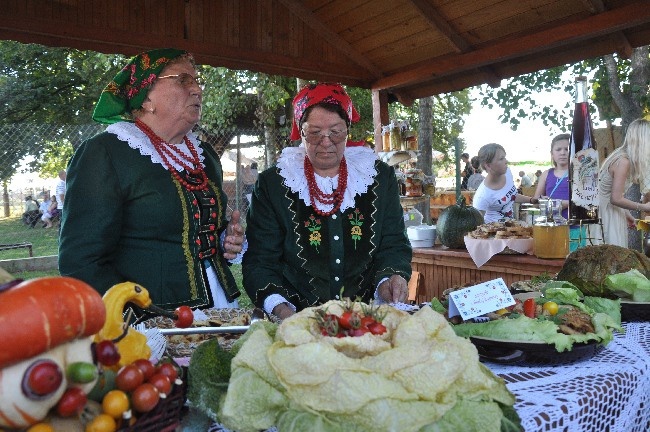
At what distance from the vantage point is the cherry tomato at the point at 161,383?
0.90 m

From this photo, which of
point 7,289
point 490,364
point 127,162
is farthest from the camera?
point 127,162

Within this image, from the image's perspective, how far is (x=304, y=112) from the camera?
229 cm

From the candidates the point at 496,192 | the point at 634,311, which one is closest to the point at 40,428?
the point at 634,311

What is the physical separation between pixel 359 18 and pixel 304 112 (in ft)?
9.71

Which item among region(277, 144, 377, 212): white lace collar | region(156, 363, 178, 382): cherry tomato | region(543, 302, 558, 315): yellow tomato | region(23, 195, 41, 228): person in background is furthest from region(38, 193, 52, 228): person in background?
region(156, 363, 178, 382): cherry tomato

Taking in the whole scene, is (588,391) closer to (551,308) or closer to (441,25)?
(551,308)

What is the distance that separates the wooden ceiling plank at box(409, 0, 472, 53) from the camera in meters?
4.46

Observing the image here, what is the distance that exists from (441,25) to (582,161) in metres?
2.08

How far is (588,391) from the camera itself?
4.18 feet

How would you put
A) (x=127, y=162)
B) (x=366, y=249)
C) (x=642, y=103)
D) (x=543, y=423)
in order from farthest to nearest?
(x=642, y=103) → (x=366, y=249) → (x=127, y=162) → (x=543, y=423)

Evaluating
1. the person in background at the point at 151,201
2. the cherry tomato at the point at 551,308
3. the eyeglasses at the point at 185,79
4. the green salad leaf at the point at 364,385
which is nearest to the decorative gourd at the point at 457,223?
the person in background at the point at 151,201

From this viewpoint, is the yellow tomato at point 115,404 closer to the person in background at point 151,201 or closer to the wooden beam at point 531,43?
the person in background at point 151,201

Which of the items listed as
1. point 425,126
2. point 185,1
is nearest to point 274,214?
point 185,1

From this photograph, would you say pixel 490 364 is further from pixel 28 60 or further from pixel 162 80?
pixel 28 60
